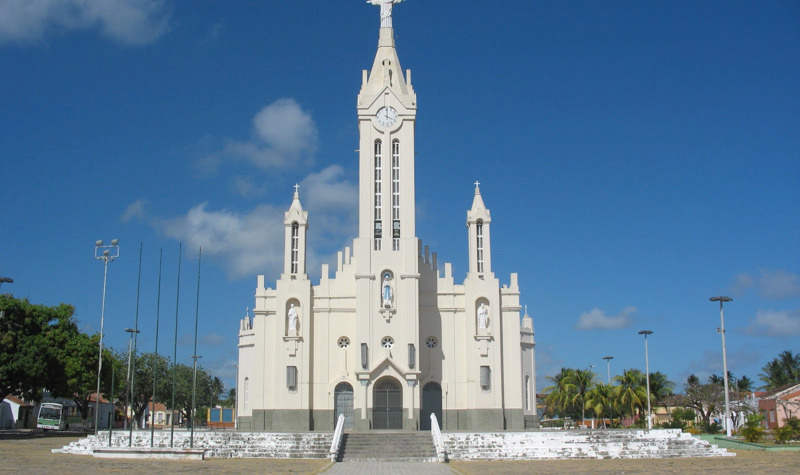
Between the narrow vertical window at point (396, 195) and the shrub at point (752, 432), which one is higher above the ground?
the narrow vertical window at point (396, 195)

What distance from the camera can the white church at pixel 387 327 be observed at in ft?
147

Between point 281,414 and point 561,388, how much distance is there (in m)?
38.5

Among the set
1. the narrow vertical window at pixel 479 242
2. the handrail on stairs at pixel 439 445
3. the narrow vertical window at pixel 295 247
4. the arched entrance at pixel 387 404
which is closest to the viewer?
the handrail on stairs at pixel 439 445

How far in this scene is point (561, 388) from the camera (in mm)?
76375

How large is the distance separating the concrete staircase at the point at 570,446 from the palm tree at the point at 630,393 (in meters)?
32.6

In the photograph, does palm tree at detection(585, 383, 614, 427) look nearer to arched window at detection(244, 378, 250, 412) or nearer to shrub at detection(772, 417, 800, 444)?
shrub at detection(772, 417, 800, 444)

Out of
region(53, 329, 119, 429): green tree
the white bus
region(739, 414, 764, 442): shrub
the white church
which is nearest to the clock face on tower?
the white church

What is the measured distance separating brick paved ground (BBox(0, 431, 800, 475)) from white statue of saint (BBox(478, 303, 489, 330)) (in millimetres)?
12761

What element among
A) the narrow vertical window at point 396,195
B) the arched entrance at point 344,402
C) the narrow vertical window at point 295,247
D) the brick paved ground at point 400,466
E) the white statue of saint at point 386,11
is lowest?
the brick paved ground at point 400,466

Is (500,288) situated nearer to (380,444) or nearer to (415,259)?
(415,259)

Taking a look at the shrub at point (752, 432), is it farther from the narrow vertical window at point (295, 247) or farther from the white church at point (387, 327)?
the narrow vertical window at point (295, 247)

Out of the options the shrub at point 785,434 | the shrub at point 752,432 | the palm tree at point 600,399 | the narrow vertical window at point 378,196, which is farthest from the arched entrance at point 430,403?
the palm tree at point 600,399

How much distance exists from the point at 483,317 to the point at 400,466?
15.7 meters

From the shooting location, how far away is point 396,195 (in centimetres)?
4759
